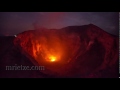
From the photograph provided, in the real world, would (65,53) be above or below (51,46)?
below

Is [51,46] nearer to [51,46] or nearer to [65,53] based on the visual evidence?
[51,46]

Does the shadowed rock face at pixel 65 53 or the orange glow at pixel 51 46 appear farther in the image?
the orange glow at pixel 51 46

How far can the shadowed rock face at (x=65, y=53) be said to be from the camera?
6.83 m

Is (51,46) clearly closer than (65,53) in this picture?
Yes

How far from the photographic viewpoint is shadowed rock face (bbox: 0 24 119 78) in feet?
22.4

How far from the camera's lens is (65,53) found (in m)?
7.12

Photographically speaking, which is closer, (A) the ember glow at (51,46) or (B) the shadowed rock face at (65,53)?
(B) the shadowed rock face at (65,53)

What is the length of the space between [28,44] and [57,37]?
1.06 metres

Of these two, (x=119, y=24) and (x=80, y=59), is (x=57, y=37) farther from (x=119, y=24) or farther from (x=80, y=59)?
(x=119, y=24)

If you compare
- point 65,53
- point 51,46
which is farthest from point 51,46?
point 65,53

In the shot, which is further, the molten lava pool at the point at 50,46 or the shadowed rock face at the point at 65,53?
the molten lava pool at the point at 50,46

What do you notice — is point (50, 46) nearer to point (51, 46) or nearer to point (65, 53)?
point (51, 46)

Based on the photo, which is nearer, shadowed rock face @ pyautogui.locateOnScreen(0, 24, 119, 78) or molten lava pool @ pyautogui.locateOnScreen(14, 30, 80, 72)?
shadowed rock face @ pyautogui.locateOnScreen(0, 24, 119, 78)

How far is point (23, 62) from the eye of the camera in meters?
6.66
